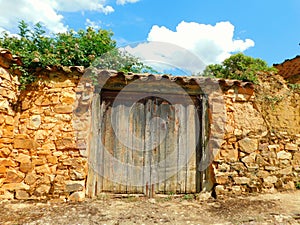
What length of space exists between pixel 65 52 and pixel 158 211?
121 inches

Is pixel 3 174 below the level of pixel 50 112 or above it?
below

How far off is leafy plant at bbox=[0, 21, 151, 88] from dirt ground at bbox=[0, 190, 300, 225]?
1.94 metres

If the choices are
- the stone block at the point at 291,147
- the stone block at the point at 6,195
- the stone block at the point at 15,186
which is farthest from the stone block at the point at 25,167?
the stone block at the point at 291,147

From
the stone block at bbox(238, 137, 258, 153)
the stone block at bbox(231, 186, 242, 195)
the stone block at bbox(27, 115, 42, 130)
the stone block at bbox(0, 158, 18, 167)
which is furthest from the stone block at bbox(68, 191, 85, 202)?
the stone block at bbox(238, 137, 258, 153)

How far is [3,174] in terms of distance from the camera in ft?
11.7

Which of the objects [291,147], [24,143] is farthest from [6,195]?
[291,147]

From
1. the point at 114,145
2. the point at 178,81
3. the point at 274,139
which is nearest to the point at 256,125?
the point at 274,139

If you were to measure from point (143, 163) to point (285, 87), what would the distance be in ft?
10.2

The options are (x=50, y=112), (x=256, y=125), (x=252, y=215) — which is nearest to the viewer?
(x=252, y=215)

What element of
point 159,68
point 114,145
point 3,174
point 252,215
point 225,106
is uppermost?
point 159,68

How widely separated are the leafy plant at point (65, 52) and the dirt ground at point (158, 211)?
1943 mm

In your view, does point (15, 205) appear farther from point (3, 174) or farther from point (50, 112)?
point (50, 112)

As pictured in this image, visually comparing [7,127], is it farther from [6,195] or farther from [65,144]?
[6,195]

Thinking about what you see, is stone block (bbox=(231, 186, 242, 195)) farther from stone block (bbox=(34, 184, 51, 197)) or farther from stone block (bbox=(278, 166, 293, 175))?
stone block (bbox=(34, 184, 51, 197))
